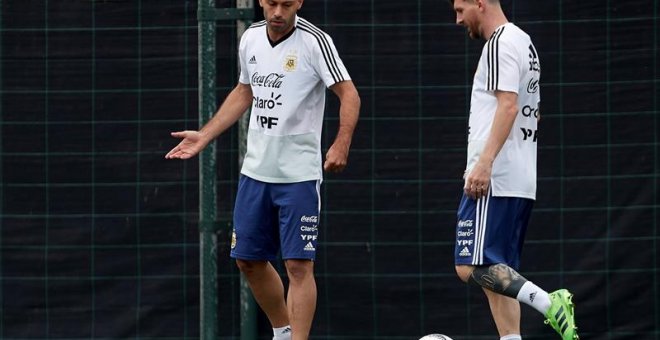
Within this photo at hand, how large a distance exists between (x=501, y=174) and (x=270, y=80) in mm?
1293

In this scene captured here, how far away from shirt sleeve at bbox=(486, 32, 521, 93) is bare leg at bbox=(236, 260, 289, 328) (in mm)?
1622

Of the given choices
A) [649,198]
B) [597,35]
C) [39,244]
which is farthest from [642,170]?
[39,244]

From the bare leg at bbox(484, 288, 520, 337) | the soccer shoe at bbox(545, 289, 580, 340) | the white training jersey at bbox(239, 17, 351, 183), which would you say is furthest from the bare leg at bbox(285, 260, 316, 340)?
the soccer shoe at bbox(545, 289, 580, 340)

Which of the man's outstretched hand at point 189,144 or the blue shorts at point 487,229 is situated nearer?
the blue shorts at point 487,229

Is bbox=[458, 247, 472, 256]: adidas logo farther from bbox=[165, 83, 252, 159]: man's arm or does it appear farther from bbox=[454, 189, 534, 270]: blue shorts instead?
bbox=[165, 83, 252, 159]: man's arm

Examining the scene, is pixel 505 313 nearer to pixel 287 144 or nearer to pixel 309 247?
pixel 309 247

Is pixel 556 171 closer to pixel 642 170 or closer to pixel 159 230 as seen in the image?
pixel 642 170

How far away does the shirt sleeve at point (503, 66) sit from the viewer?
20.8 feet

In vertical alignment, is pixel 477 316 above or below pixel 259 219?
below

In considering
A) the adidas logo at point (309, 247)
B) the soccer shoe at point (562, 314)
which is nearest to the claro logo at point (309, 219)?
the adidas logo at point (309, 247)

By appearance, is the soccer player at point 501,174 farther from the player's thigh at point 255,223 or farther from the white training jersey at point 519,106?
the player's thigh at point 255,223

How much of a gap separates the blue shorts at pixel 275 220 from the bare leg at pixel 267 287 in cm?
9

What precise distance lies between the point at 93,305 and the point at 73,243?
0.41 m

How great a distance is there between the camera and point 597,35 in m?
8.38
